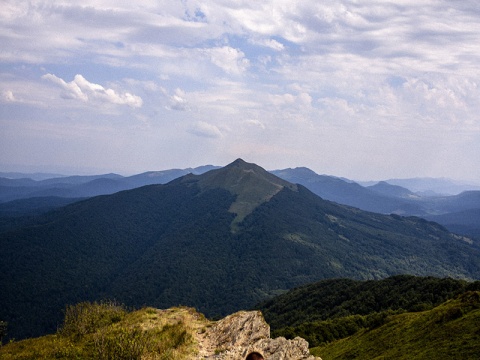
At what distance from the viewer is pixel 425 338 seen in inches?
1722

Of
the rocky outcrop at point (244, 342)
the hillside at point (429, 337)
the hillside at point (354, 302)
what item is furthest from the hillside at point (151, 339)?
the hillside at point (354, 302)

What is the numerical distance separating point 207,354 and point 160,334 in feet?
17.6

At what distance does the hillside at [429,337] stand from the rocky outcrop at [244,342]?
16368 mm

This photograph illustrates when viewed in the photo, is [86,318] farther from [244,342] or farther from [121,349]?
[244,342]

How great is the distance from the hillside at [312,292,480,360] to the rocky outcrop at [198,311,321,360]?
16.4 meters

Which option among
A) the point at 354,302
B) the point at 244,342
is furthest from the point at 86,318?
the point at 354,302

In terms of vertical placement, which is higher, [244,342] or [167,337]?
[167,337]

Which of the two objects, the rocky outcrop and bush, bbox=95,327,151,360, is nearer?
bush, bbox=95,327,151,360

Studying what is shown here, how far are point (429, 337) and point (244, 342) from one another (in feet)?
87.1

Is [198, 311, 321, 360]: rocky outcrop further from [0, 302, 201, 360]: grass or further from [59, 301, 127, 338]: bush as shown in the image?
[59, 301, 127, 338]: bush

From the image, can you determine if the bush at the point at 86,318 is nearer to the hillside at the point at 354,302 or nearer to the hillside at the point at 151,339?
the hillside at the point at 151,339

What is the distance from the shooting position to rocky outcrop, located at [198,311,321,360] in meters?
31.0

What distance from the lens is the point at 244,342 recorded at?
34062 millimetres

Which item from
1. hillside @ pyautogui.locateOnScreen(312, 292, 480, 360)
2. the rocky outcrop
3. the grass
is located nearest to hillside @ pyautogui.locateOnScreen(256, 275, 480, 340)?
hillside @ pyautogui.locateOnScreen(312, 292, 480, 360)
